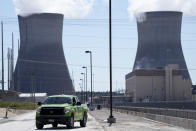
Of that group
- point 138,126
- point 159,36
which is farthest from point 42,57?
point 138,126

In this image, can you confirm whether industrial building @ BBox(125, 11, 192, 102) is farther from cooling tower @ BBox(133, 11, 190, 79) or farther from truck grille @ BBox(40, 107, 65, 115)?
truck grille @ BBox(40, 107, 65, 115)

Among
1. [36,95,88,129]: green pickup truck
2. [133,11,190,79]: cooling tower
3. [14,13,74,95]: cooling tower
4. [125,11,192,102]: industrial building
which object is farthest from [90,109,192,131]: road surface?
[125,11,192,102]: industrial building

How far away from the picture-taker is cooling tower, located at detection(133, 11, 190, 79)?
11262cm

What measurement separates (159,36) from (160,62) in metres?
16.4

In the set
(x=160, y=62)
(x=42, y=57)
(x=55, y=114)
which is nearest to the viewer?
(x=55, y=114)

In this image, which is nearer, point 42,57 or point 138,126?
point 138,126

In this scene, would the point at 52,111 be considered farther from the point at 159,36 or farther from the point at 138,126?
the point at 159,36

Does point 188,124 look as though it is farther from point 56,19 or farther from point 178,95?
point 178,95

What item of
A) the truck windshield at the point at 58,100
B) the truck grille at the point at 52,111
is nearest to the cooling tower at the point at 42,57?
the truck windshield at the point at 58,100

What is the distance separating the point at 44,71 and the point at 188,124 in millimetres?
105491

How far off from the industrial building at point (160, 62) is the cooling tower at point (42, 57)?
18.4 m

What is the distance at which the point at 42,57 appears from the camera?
123 meters

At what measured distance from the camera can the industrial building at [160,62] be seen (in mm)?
113644

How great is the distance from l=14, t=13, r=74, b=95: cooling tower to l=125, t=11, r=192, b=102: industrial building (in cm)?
1836
